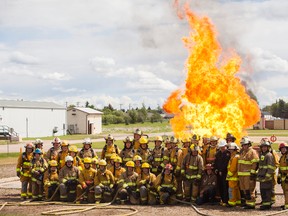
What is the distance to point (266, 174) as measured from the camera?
41.3ft

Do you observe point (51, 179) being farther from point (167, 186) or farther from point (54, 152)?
point (167, 186)

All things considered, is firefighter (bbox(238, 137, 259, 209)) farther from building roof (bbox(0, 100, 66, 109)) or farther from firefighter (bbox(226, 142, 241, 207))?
building roof (bbox(0, 100, 66, 109))

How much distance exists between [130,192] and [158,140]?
2.06 metres

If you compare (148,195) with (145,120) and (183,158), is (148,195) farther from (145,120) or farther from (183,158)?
(145,120)

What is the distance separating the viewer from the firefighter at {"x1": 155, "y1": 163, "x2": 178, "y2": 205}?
13836 millimetres

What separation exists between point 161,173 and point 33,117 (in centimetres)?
4974

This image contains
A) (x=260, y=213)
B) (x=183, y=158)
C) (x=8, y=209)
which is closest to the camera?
(x=260, y=213)

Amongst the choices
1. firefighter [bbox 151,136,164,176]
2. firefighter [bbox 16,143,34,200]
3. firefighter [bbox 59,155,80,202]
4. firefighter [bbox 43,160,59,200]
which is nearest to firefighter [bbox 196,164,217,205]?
firefighter [bbox 151,136,164,176]

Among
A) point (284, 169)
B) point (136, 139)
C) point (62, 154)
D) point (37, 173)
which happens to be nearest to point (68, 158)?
point (62, 154)

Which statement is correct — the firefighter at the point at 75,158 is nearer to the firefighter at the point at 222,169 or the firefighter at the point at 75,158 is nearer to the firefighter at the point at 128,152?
the firefighter at the point at 128,152

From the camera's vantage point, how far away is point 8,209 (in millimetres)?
13469

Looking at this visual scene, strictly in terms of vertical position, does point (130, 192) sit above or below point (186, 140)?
below

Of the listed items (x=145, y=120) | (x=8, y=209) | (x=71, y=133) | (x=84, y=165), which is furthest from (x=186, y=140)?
(x=145, y=120)

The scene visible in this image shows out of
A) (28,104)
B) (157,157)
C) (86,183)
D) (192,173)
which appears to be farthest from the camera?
(28,104)
